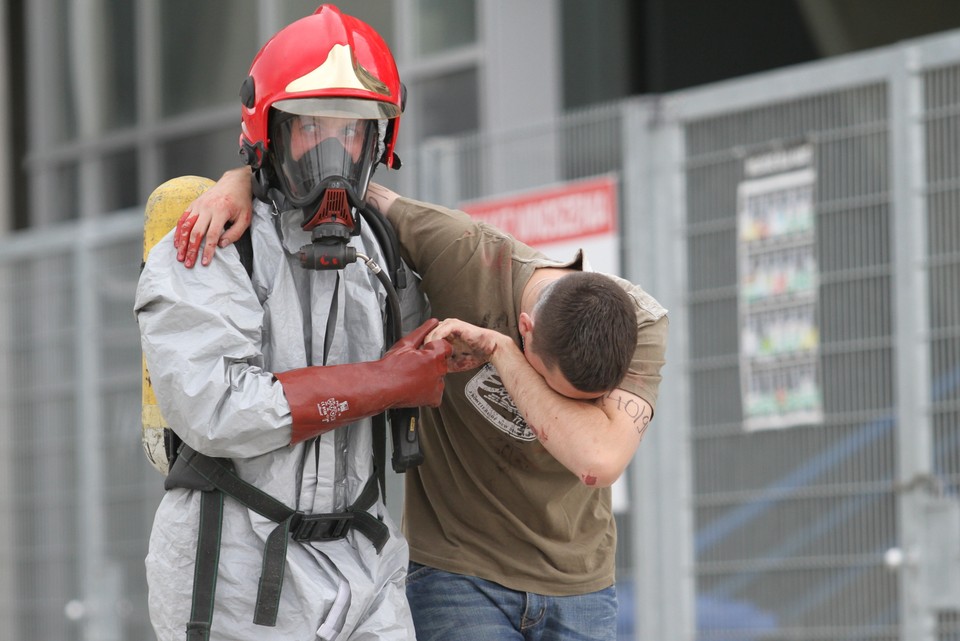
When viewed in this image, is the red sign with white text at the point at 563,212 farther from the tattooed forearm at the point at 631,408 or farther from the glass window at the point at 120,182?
the glass window at the point at 120,182

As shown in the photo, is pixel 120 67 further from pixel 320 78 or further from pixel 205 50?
pixel 320 78

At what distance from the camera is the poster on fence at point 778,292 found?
20.6 ft

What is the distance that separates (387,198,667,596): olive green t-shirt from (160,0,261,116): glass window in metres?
8.56

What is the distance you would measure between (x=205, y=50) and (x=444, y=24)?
8.78 ft

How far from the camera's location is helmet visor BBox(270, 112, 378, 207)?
345cm

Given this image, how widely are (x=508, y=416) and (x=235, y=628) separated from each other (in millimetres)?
836

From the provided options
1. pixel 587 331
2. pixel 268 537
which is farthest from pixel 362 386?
pixel 587 331

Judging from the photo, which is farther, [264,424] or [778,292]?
[778,292]

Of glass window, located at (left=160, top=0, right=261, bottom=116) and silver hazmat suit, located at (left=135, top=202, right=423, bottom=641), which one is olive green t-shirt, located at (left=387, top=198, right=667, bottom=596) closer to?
silver hazmat suit, located at (left=135, top=202, right=423, bottom=641)

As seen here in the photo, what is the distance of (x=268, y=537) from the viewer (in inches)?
134

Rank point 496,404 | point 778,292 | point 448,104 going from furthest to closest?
point 448,104, point 778,292, point 496,404

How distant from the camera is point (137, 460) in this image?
29.7ft

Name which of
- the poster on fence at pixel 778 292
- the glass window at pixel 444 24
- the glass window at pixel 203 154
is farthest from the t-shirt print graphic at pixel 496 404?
the glass window at pixel 203 154

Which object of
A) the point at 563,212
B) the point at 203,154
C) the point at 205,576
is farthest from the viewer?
the point at 203,154
